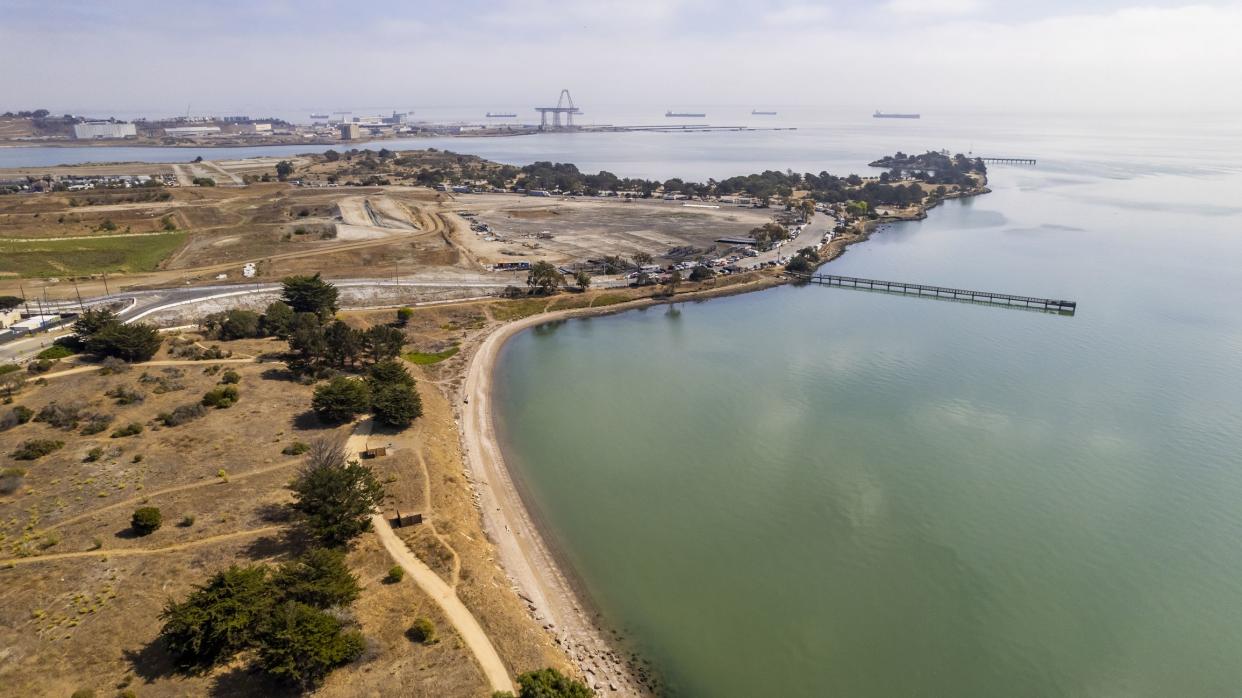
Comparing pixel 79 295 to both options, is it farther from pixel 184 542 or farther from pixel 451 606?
pixel 451 606

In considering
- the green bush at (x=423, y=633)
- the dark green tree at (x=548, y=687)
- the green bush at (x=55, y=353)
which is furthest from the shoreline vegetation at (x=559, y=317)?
the green bush at (x=55, y=353)

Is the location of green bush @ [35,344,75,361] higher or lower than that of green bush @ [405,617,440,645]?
higher

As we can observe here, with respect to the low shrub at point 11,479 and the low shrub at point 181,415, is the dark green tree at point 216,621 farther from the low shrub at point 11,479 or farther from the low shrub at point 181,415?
the low shrub at point 181,415

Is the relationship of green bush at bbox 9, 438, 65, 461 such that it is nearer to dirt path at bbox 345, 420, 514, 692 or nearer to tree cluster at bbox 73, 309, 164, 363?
tree cluster at bbox 73, 309, 164, 363

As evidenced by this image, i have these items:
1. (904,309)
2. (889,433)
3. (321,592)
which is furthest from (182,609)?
(904,309)

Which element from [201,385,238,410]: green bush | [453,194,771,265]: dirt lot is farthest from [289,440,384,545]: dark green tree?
[453,194,771,265]: dirt lot

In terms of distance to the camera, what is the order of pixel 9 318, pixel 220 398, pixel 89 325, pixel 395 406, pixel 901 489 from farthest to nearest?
pixel 9 318 < pixel 89 325 < pixel 220 398 < pixel 395 406 < pixel 901 489

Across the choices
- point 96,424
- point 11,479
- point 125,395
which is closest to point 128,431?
point 96,424
